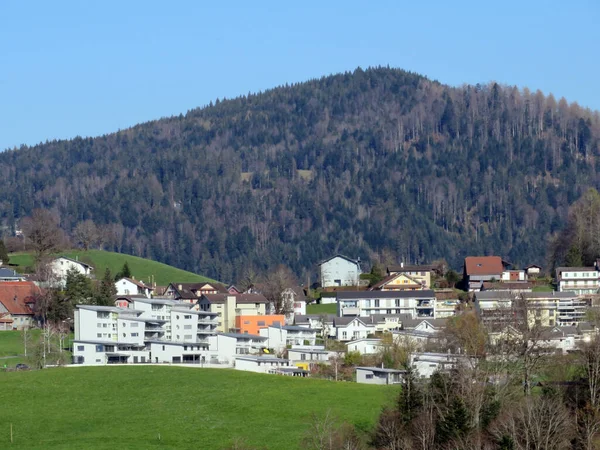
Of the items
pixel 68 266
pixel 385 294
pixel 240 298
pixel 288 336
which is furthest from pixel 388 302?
pixel 68 266

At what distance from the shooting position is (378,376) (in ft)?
210

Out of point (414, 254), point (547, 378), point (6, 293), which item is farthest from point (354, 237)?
point (547, 378)

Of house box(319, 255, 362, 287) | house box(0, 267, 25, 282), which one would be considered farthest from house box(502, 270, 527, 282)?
house box(0, 267, 25, 282)

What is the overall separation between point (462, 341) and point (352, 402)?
18.2m

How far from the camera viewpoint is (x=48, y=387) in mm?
60750

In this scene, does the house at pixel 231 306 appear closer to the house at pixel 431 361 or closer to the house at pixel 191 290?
the house at pixel 191 290

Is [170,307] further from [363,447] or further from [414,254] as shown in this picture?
[414,254]

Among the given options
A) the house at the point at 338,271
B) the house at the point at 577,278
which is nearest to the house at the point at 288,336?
the house at the point at 577,278

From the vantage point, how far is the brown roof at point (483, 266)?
108938mm

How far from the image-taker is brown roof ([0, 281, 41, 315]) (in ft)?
279

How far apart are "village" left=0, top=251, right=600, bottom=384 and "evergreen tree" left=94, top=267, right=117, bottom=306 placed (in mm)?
1145

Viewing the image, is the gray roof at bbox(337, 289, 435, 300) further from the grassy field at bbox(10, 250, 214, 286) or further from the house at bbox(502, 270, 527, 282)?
the grassy field at bbox(10, 250, 214, 286)

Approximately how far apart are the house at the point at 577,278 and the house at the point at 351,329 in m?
21.1

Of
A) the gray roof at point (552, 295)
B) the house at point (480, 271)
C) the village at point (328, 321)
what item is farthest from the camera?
the house at point (480, 271)
